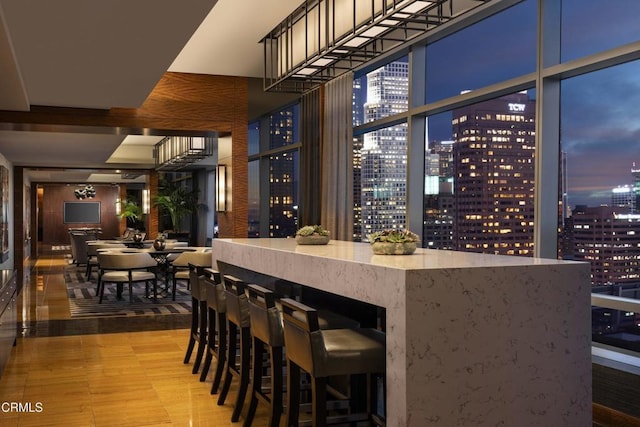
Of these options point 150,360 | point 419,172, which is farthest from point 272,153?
point 150,360

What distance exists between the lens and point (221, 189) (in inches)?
350

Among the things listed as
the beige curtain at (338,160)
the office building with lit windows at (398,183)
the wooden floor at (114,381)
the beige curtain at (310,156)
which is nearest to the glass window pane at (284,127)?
the office building with lit windows at (398,183)

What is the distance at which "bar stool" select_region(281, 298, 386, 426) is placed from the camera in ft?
10.1

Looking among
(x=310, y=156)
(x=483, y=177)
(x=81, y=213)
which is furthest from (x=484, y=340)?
(x=81, y=213)

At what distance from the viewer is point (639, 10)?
4.30m

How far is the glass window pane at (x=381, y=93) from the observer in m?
6.93

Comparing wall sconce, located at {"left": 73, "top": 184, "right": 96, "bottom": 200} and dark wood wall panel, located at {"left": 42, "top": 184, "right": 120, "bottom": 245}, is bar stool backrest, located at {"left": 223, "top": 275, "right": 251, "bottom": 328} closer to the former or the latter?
wall sconce, located at {"left": 73, "top": 184, "right": 96, "bottom": 200}

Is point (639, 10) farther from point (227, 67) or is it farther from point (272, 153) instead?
point (272, 153)

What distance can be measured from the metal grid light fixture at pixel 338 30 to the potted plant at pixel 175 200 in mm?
11524

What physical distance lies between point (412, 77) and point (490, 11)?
117 cm

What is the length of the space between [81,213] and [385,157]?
2396 cm

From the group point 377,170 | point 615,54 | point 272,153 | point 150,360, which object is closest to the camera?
point 615,54

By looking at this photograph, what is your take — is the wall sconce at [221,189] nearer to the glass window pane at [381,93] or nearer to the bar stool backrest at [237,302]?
the glass window pane at [381,93]

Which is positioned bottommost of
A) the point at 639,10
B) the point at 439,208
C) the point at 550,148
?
the point at 439,208
